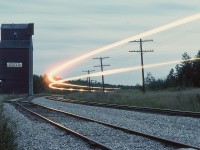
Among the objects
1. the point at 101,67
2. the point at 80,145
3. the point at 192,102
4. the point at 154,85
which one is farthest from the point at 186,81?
the point at 80,145

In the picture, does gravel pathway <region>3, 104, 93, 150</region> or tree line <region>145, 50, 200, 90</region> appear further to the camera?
tree line <region>145, 50, 200, 90</region>

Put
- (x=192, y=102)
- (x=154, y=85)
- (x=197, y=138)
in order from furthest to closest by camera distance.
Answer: (x=154, y=85) < (x=192, y=102) < (x=197, y=138)

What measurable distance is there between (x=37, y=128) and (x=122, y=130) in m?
3.61

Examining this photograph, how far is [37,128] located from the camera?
59.0ft

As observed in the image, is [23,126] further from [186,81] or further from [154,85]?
[154,85]

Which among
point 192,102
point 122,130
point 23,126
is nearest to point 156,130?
point 122,130

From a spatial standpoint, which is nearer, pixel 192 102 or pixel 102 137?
pixel 102 137

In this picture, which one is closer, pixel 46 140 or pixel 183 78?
pixel 46 140

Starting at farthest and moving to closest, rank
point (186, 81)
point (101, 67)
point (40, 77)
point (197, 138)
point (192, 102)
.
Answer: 1. point (40, 77)
2. point (101, 67)
3. point (186, 81)
4. point (192, 102)
5. point (197, 138)

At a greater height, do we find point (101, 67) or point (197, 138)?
point (101, 67)

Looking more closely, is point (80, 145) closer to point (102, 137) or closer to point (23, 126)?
point (102, 137)

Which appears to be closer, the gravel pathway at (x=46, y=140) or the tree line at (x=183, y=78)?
the gravel pathway at (x=46, y=140)

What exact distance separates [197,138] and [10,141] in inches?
213

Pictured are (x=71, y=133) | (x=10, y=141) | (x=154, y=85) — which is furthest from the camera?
(x=154, y=85)
